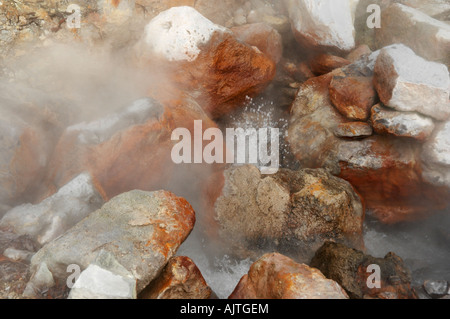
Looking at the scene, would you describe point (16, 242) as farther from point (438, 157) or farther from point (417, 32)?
point (417, 32)

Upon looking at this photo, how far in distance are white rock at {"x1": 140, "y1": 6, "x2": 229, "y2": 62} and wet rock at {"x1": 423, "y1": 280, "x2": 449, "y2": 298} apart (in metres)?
3.73

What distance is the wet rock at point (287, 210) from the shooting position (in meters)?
3.64

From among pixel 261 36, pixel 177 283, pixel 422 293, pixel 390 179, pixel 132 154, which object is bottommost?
pixel 422 293

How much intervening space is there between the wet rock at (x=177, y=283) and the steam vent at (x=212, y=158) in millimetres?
14

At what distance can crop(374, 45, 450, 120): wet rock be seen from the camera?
394 centimetres

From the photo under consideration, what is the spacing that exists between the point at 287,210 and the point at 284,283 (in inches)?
51.1

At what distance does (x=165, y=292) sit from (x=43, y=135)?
213cm

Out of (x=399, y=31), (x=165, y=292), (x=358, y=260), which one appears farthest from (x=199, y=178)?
(x=399, y=31)

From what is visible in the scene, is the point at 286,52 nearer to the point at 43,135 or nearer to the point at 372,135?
the point at 372,135

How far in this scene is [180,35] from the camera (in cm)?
446

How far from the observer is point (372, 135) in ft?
14.1

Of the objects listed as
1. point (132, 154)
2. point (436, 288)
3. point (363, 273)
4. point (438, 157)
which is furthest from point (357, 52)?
point (132, 154)

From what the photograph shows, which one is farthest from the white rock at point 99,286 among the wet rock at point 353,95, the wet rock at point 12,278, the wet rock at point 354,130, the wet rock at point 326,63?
the wet rock at point 326,63

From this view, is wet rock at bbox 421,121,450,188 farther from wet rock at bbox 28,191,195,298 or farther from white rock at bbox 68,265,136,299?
white rock at bbox 68,265,136,299
